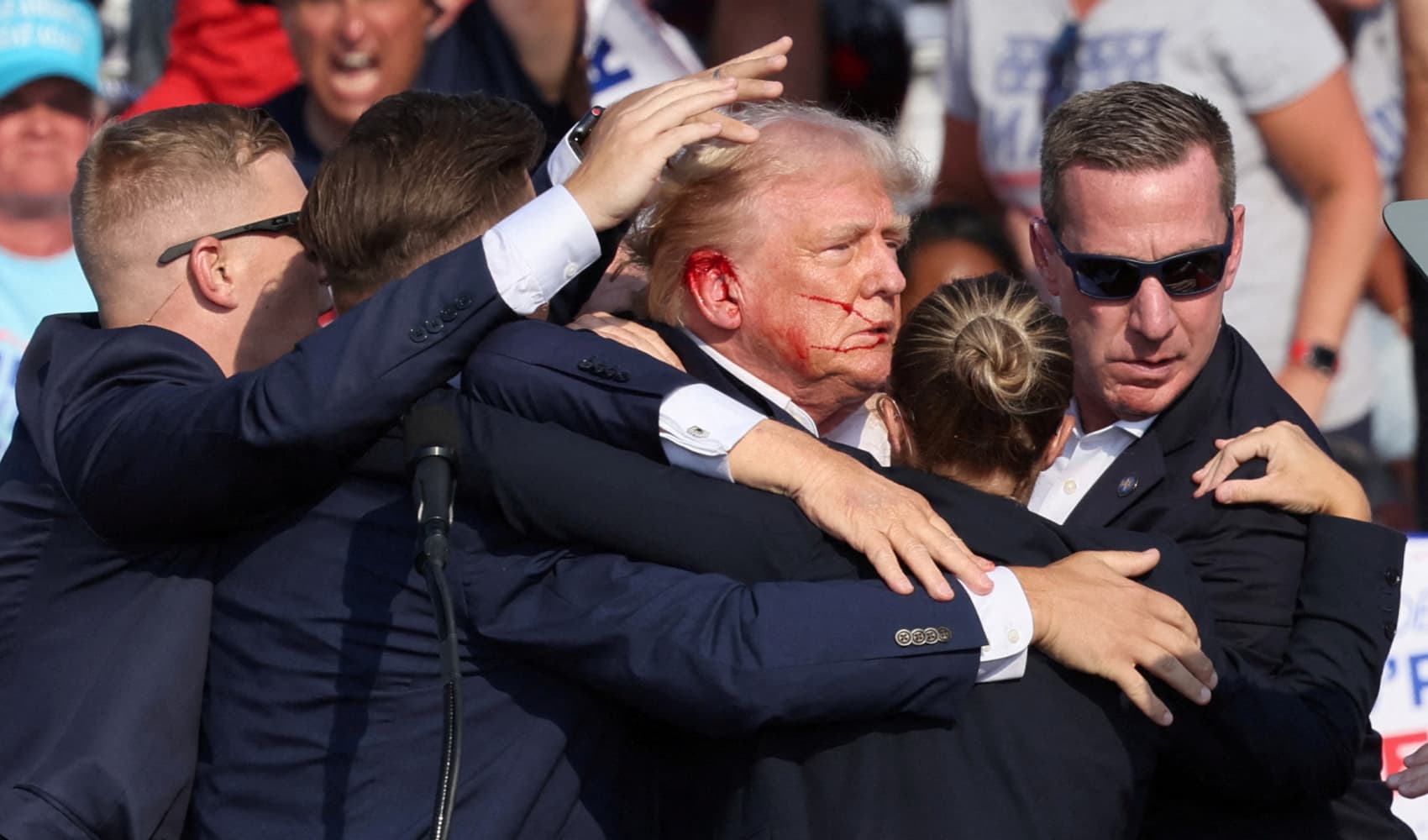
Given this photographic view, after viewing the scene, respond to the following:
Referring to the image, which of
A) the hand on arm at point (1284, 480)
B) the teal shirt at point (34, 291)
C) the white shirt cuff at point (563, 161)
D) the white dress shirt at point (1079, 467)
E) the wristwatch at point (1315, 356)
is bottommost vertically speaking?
the wristwatch at point (1315, 356)

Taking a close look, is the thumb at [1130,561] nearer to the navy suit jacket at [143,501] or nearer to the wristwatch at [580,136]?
the navy suit jacket at [143,501]

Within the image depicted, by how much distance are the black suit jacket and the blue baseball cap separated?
400 cm

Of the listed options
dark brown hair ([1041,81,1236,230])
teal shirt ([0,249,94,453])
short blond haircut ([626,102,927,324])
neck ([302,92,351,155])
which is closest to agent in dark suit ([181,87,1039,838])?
short blond haircut ([626,102,927,324])

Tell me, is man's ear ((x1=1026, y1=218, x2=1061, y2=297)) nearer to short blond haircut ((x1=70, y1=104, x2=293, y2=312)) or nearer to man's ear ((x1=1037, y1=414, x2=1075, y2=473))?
man's ear ((x1=1037, y1=414, x2=1075, y2=473))

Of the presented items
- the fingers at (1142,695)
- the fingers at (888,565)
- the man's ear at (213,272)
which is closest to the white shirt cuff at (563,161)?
the man's ear at (213,272)

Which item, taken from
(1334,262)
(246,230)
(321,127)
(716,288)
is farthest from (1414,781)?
(321,127)

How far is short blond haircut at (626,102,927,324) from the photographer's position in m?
2.94

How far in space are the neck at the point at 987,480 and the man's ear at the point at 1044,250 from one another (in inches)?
33.5

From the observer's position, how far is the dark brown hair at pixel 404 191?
2.74m

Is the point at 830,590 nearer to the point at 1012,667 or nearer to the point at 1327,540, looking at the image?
the point at 1012,667

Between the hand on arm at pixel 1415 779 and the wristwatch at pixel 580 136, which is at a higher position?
the wristwatch at pixel 580 136

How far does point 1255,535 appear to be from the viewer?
9.14 feet

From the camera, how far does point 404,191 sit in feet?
9.00

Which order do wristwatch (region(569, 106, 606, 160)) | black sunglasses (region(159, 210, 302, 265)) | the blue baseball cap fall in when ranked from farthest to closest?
the blue baseball cap < wristwatch (region(569, 106, 606, 160)) < black sunglasses (region(159, 210, 302, 265))
